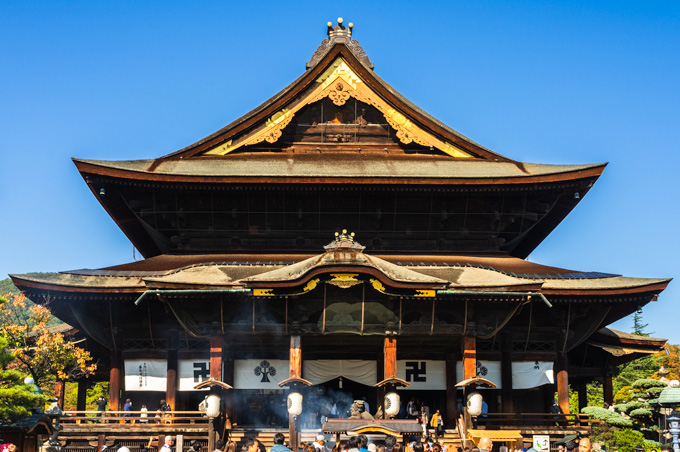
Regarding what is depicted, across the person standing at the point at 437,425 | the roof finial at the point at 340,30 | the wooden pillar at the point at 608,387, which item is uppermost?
the roof finial at the point at 340,30

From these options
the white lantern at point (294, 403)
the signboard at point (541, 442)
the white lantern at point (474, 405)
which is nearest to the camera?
the white lantern at point (294, 403)

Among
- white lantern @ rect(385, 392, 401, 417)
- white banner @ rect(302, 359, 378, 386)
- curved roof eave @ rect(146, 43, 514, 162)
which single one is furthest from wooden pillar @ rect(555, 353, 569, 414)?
curved roof eave @ rect(146, 43, 514, 162)

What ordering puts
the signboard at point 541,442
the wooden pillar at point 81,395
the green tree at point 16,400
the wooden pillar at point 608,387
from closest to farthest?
1. the green tree at point 16,400
2. the signboard at point 541,442
3. the wooden pillar at point 608,387
4. the wooden pillar at point 81,395

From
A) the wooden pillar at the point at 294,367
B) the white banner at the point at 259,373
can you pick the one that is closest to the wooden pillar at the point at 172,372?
the white banner at the point at 259,373

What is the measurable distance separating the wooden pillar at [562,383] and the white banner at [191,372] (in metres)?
11.7

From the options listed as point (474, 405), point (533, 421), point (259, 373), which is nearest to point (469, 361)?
point (474, 405)

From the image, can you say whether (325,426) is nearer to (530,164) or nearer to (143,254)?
(530,164)

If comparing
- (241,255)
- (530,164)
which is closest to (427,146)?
(530,164)

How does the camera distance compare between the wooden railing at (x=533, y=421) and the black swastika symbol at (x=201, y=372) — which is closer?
the wooden railing at (x=533, y=421)

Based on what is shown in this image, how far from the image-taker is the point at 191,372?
81.4ft

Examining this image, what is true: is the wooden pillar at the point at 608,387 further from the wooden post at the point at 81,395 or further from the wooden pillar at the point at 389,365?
the wooden post at the point at 81,395

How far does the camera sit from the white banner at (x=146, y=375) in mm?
24969

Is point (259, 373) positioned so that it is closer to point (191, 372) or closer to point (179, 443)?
point (191, 372)

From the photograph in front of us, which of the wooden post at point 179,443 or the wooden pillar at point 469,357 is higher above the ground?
the wooden pillar at point 469,357
